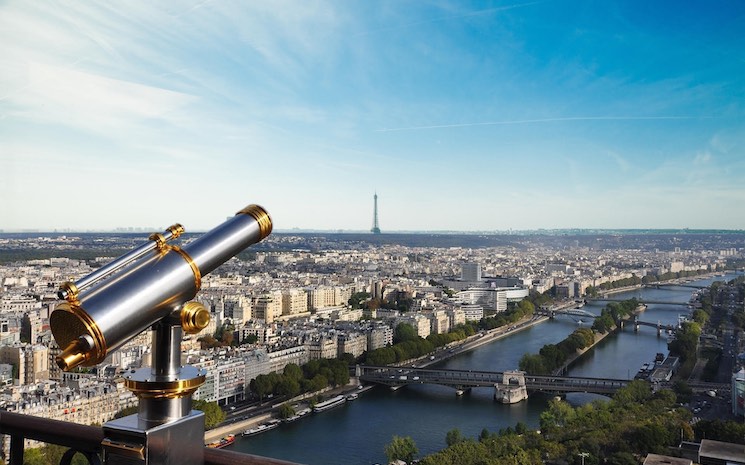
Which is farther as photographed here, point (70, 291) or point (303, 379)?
point (303, 379)

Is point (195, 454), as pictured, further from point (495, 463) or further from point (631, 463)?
point (631, 463)

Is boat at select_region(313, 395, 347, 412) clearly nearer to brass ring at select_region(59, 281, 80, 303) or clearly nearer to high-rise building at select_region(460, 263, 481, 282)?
brass ring at select_region(59, 281, 80, 303)

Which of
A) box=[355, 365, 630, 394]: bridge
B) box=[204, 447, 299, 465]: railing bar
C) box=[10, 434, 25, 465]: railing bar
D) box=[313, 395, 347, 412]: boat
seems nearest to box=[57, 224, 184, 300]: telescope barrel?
box=[204, 447, 299, 465]: railing bar

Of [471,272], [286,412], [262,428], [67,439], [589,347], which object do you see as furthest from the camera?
[471,272]

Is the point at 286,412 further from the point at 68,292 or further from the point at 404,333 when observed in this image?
the point at 68,292

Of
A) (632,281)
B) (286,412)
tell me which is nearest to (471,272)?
(632,281)

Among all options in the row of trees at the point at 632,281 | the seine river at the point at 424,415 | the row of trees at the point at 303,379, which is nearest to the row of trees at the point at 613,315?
the seine river at the point at 424,415
